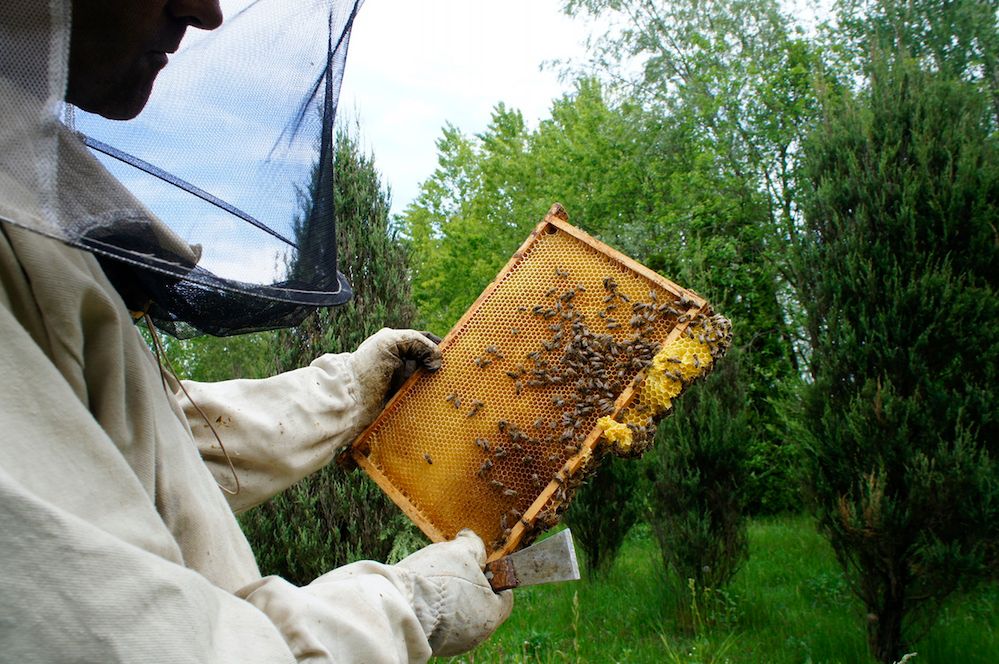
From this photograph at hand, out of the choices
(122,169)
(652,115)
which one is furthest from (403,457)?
(652,115)

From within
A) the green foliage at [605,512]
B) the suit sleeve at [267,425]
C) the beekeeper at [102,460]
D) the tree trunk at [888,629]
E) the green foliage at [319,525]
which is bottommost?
the green foliage at [319,525]

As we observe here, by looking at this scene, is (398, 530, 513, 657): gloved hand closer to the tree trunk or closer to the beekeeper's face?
the beekeeper's face

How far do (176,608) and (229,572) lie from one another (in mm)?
538

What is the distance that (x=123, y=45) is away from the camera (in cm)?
146

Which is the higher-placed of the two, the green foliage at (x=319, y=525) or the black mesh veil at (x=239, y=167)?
the black mesh veil at (x=239, y=167)

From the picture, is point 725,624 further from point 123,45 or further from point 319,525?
point 123,45

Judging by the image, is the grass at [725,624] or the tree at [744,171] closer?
the grass at [725,624]

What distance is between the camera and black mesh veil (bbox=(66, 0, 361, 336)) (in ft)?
5.47

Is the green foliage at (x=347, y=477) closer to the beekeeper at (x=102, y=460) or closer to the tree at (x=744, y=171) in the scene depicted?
the beekeeper at (x=102, y=460)

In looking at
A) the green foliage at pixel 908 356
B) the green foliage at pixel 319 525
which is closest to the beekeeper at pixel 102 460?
the green foliage at pixel 319 525

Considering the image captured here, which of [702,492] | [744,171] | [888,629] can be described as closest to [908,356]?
[888,629]

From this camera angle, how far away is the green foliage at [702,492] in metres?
7.25

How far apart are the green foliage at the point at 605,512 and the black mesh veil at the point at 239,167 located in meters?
7.22

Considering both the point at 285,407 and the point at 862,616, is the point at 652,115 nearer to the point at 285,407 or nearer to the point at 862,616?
the point at 862,616
